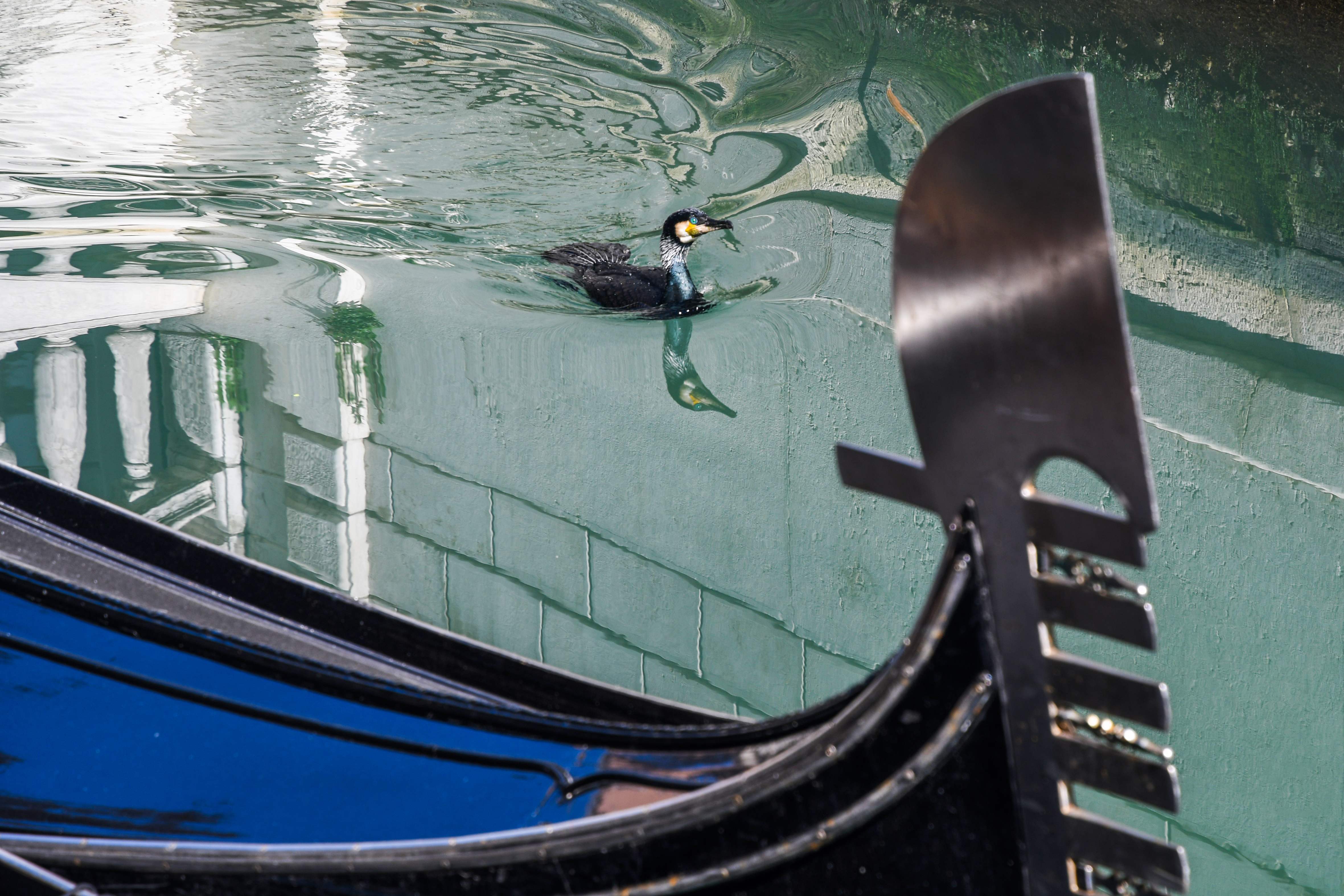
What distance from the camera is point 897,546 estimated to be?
84.2 inches

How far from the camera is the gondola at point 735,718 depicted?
657 millimetres

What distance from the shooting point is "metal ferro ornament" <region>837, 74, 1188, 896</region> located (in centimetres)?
62

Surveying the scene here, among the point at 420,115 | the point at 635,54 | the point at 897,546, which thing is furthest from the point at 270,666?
the point at 635,54

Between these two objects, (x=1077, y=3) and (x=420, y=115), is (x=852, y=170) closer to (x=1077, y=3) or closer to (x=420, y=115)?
(x=1077, y=3)

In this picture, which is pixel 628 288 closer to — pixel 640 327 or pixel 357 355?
pixel 640 327

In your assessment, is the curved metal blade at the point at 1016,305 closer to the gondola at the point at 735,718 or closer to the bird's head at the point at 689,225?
the gondola at the point at 735,718

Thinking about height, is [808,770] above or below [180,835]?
above

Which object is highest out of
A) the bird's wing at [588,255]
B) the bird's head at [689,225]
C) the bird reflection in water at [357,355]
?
the bird's head at [689,225]

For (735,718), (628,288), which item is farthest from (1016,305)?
(628,288)

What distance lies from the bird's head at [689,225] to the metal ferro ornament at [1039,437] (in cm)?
233

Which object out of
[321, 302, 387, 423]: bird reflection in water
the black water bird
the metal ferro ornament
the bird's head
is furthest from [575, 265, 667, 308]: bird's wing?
the metal ferro ornament

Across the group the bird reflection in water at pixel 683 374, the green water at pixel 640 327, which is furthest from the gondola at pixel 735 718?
the bird reflection in water at pixel 683 374

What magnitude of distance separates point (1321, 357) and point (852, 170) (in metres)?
1.79

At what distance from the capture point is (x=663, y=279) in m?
3.06
